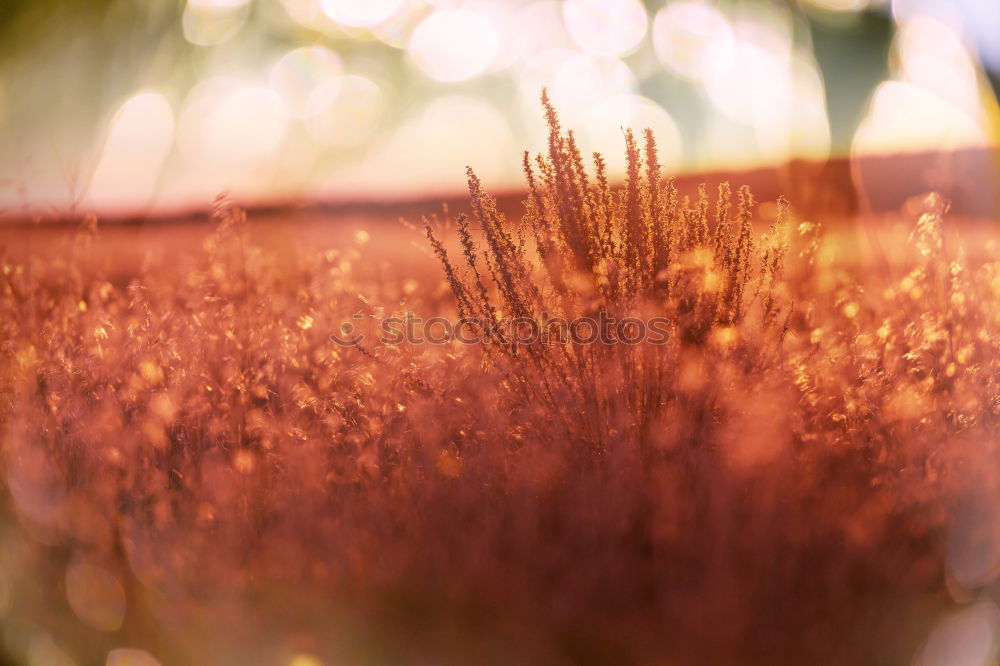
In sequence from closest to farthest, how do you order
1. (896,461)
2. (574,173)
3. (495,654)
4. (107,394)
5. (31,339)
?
1. (495,654)
2. (896,461)
3. (574,173)
4. (107,394)
5. (31,339)

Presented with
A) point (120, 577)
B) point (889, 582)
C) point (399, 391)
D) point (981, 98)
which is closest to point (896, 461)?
point (889, 582)

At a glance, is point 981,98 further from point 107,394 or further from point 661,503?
point 107,394

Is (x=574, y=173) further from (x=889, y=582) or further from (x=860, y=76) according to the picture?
(x=889, y=582)

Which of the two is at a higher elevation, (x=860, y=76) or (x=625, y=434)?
(x=860, y=76)

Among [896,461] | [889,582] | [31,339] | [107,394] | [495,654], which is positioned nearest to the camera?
[495,654]

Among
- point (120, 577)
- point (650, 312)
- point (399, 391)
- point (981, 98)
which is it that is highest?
point (981, 98)

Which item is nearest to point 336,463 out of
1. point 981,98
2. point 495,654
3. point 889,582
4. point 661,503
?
point 495,654

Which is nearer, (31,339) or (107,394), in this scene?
(107,394)
